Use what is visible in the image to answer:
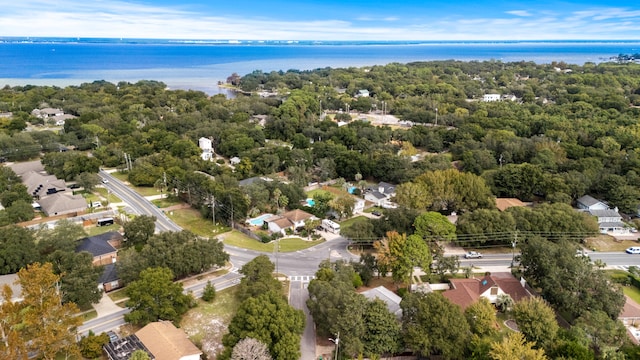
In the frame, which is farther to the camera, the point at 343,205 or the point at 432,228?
the point at 343,205

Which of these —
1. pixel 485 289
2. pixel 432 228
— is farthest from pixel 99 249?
pixel 485 289

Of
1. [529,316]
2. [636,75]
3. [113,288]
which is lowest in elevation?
[113,288]

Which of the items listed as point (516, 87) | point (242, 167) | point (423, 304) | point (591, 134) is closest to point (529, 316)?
point (423, 304)

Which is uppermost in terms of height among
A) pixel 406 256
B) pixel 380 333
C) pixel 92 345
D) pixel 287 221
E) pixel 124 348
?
pixel 406 256

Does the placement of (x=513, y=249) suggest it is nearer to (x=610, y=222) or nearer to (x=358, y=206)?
(x=610, y=222)

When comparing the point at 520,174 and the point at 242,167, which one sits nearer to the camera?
the point at 520,174

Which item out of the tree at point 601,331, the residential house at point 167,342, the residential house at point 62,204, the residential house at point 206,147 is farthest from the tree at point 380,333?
the residential house at point 206,147

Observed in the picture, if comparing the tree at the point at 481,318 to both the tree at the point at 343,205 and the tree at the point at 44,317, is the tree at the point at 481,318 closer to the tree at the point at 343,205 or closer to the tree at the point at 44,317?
the tree at the point at 343,205

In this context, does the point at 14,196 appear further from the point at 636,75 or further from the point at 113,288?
the point at 636,75
